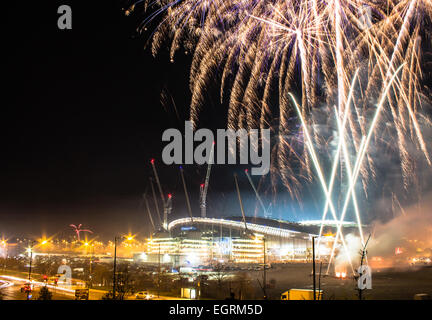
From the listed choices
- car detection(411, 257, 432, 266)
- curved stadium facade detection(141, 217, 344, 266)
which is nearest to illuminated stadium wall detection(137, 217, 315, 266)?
curved stadium facade detection(141, 217, 344, 266)

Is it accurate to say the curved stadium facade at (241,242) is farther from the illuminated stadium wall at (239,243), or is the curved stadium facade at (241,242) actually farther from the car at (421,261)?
the car at (421,261)

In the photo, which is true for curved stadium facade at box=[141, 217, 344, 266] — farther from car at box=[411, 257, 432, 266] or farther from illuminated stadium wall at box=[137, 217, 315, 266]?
car at box=[411, 257, 432, 266]

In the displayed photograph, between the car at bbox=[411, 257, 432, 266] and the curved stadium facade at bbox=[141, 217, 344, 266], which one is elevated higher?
the curved stadium facade at bbox=[141, 217, 344, 266]

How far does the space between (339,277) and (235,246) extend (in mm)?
51689

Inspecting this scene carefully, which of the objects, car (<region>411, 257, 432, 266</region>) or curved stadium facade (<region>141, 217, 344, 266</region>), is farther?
curved stadium facade (<region>141, 217, 344, 266</region>)

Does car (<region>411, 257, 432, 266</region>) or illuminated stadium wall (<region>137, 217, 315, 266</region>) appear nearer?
car (<region>411, 257, 432, 266</region>)

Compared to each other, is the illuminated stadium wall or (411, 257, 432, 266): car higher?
the illuminated stadium wall

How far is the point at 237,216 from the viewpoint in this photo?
11006 cm

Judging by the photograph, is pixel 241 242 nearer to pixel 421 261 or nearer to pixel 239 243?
pixel 239 243

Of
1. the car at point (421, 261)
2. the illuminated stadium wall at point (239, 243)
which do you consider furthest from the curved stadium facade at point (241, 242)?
the car at point (421, 261)

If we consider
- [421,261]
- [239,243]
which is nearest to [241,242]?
[239,243]

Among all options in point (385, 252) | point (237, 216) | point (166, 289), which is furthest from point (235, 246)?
point (166, 289)
